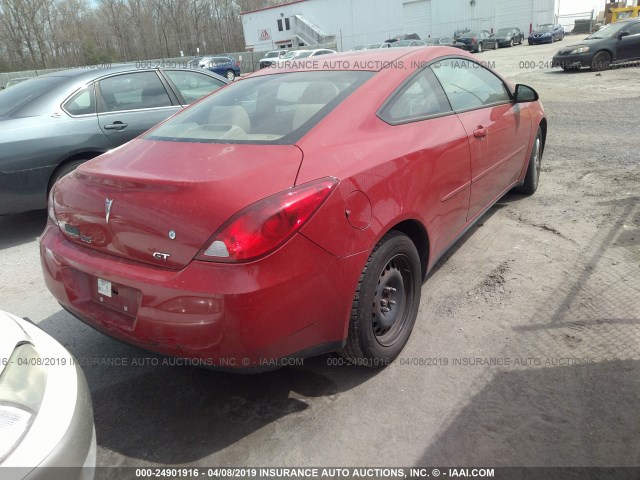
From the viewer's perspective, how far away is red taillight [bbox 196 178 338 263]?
1.95 m

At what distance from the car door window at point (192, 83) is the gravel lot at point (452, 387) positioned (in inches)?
120

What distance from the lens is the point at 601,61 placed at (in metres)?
15.3

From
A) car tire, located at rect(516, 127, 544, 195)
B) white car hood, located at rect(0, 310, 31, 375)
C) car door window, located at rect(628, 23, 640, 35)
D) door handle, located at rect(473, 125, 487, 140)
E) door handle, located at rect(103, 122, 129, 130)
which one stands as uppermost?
car door window, located at rect(628, 23, 640, 35)

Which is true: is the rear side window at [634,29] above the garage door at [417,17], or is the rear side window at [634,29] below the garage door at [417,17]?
below

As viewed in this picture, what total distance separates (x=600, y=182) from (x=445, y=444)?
4.38 m

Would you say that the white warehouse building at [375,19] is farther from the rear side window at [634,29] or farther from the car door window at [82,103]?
the car door window at [82,103]

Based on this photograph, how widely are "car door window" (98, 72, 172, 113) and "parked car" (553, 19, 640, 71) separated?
14324 mm

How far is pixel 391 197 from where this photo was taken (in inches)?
97.8

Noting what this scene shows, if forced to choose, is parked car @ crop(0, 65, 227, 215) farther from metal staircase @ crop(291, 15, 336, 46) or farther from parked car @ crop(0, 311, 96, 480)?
metal staircase @ crop(291, 15, 336, 46)

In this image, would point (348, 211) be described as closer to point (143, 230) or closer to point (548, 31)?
point (143, 230)

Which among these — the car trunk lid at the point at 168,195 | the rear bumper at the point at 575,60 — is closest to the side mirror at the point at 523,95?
the car trunk lid at the point at 168,195

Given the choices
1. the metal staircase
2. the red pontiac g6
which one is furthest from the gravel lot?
the metal staircase

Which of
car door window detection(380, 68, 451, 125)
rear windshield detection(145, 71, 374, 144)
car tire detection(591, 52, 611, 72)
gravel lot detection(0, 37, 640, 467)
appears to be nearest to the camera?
gravel lot detection(0, 37, 640, 467)

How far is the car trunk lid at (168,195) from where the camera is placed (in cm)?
203
